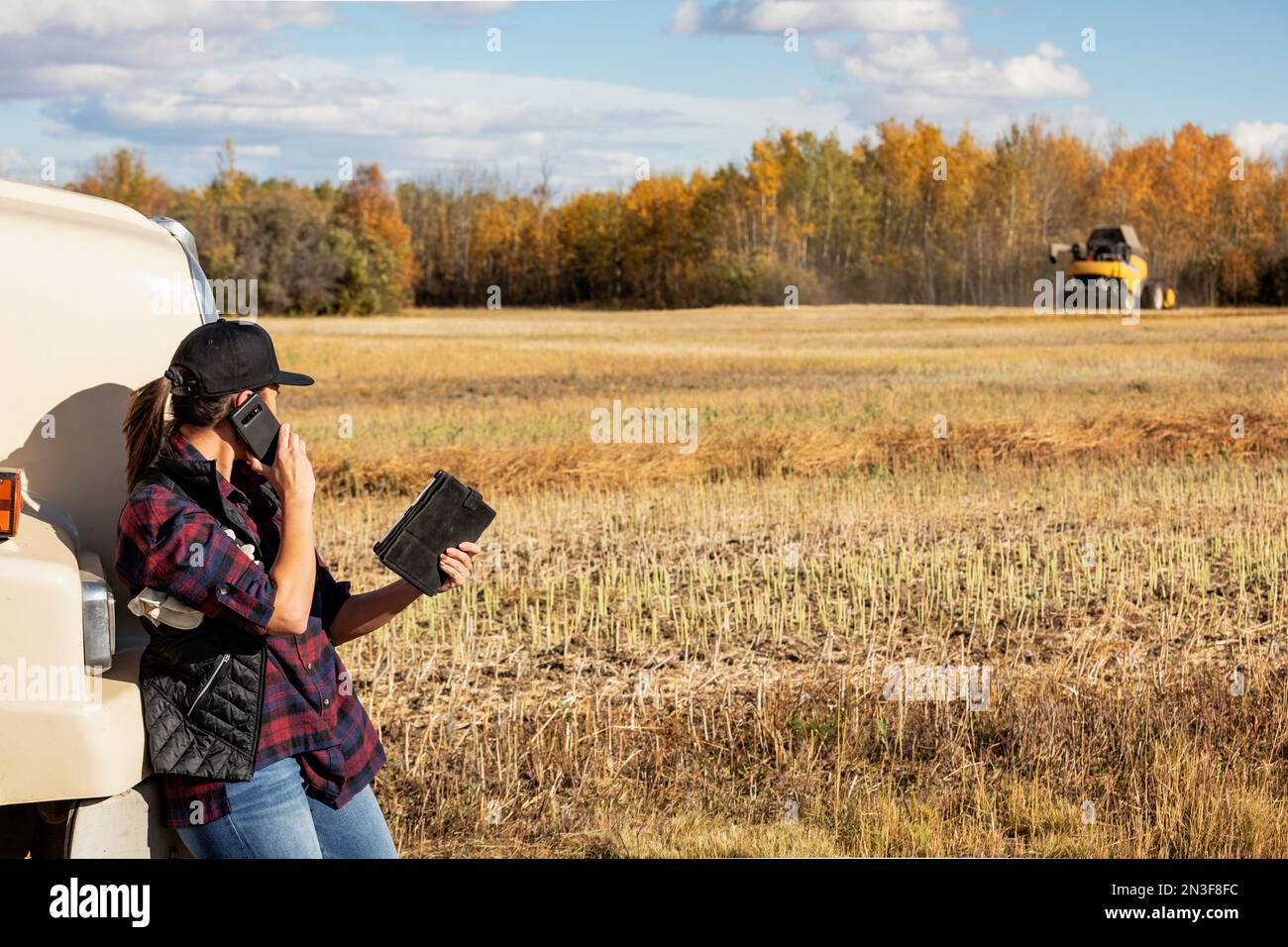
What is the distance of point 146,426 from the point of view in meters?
3.43

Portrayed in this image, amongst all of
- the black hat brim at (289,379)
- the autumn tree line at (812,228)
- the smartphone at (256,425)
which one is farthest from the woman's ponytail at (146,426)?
the autumn tree line at (812,228)

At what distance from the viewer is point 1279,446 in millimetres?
15789

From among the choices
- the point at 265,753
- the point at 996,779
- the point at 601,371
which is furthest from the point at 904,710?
the point at 601,371

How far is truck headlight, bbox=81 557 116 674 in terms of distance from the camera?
3238 millimetres

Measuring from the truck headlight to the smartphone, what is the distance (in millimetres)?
506

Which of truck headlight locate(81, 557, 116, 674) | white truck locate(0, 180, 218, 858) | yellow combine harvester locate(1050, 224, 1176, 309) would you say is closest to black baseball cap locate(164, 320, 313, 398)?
white truck locate(0, 180, 218, 858)

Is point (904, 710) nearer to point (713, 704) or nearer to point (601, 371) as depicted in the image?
point (713, 704)

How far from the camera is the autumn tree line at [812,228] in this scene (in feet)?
244

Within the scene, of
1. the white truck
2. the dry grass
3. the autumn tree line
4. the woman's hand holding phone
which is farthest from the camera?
the autumn tree line

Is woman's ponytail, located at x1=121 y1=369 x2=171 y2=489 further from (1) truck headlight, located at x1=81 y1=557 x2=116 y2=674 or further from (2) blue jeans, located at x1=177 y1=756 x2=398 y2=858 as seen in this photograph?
(2) blue jeans, located at x1=177 y1=756 x2=398 y2=858

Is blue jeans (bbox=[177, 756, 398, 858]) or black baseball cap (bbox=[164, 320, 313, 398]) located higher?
black baseball cap (bbox=[164, 320, 313, 398])

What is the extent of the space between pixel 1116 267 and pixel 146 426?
5561cm

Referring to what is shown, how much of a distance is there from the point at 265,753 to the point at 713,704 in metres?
3.60

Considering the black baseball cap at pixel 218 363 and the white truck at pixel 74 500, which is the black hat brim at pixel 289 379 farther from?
the white truck at pixel 74 500
